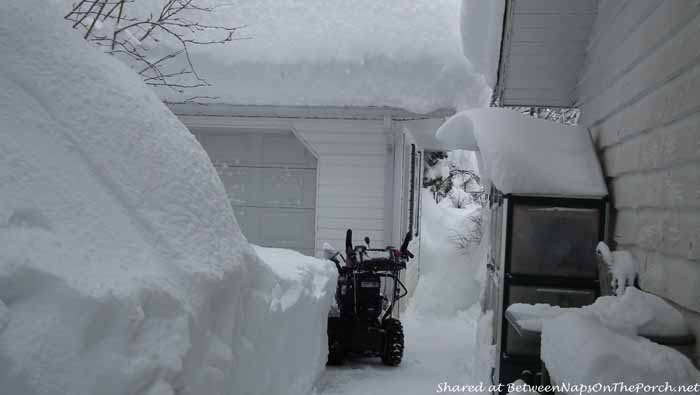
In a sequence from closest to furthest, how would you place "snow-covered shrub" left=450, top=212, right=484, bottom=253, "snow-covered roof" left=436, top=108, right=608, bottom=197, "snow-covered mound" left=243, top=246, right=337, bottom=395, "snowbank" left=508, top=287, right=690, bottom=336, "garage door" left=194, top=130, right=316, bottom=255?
"snowbank" left=508, top=287, right=690, bottom=336
"snow-covered mound" left=243, top=246, right=337, bottom=395
"snow-covered roof" left=436, top=108, right=608, bottom=197
"garage door" left=194, top=130, right=316, bottom=255
"snow-covered shrub" left=450, top=212, right=484, bottom=253

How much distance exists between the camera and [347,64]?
743 centimetres

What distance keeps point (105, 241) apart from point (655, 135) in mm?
2430

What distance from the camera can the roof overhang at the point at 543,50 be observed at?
444 cm

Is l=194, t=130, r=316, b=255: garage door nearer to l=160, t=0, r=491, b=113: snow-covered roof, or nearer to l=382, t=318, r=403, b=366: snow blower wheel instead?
l=160, t=0, r=491, b=113: snow-covered roof

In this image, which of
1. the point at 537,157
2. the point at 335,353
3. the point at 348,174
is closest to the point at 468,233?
the point at 348,174

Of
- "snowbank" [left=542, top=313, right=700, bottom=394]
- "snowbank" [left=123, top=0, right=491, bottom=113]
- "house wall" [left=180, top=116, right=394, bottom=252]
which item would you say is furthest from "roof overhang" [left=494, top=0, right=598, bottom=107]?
"snowbank" [left=542, top=313, right=700, bottom=394]

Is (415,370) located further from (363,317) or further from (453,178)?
(453,178)

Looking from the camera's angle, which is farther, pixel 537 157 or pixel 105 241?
pixel 537 157

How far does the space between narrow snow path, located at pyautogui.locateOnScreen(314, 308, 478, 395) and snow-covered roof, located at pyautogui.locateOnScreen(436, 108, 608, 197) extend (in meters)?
2.75

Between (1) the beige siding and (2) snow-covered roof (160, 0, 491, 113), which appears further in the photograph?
(2) snow-covered roof (160, 0, 491, 113)

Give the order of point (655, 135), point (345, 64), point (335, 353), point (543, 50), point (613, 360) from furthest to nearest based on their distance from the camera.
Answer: point (345, 64)
point (335, 353)
point (543, 50)
point (655, 135)
point (613, 360)

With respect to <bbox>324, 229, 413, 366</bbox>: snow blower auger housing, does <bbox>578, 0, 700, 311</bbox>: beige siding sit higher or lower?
higher

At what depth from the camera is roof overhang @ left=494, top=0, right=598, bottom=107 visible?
444 cm

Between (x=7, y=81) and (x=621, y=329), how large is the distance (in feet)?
8.08
